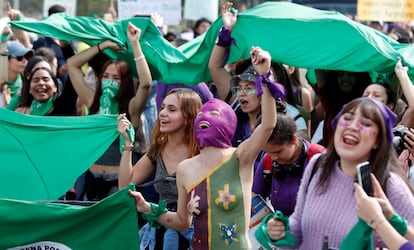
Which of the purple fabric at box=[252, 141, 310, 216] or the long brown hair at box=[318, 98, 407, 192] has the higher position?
the long brown hair at box=[318, 98, 407, 192]

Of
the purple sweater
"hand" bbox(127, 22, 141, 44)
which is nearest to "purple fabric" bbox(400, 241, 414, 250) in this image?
the purple sweater

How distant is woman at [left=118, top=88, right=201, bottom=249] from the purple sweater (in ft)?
5.63

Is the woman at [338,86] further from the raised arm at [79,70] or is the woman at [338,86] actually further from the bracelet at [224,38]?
the raised arm at [79,70]

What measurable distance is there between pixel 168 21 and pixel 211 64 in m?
2.95

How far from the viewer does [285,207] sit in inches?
237

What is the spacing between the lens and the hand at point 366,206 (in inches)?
169

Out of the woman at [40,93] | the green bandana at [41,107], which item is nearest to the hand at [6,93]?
the woman at [40,93]

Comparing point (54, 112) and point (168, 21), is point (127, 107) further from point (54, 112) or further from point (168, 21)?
point (168, 21)

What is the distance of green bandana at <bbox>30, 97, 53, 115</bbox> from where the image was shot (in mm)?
8797

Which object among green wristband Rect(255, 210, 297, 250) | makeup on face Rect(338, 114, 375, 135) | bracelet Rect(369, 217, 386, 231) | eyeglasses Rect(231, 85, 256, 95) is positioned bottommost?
green wristband Rect(255, 210, 297, 250)

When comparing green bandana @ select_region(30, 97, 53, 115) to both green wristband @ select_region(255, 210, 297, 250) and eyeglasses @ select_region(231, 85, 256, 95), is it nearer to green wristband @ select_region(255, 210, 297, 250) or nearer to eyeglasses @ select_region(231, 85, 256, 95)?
eyeglasses @ select_region(231, 85, 256, 95)

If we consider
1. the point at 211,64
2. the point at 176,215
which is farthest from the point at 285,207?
the point at 211,64

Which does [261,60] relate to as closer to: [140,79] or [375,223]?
[375,223]

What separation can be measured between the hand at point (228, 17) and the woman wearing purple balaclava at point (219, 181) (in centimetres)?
202
